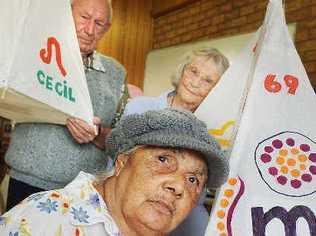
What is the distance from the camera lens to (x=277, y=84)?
1347 millimetres

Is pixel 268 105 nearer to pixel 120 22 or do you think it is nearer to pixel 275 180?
pixel 275 180

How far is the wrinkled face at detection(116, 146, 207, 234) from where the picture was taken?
1.03m

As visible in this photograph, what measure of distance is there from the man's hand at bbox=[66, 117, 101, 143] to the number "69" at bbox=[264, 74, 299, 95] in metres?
0.53

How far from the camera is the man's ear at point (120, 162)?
3.72ft

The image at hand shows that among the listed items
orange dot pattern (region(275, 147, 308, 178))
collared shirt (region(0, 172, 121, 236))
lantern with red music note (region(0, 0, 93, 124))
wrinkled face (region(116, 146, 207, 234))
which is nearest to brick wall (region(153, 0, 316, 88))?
orange dot pattern (region(275, 147, 308, 178))

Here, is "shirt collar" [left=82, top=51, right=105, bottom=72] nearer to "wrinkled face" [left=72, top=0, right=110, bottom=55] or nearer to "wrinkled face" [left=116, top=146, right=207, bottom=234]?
"wrinkled face" [left=72, top=0, right=110, bottom=55]

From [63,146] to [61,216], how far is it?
2.03 feet

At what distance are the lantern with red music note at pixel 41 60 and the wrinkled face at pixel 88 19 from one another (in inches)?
9.5

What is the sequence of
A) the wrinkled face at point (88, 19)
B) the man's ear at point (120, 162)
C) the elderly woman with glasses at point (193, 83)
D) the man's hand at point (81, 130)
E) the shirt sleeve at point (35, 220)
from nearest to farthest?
the shirt sleeve at point (35, 220) → the man's ear at point (120, 162) → the man's hand at point (81, 130) → the wrinkled face at point (88, 19) → the elderly woman with glasses at point (193, 83)

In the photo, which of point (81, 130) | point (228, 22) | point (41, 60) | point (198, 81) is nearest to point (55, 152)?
point (81, 130)

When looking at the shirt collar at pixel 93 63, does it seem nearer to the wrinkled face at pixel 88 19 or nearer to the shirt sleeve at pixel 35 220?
the wrinkled face at pixel 88 19

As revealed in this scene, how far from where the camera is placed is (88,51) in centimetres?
167

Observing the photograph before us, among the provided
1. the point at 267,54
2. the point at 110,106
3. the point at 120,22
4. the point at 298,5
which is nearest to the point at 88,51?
the point at 110,106

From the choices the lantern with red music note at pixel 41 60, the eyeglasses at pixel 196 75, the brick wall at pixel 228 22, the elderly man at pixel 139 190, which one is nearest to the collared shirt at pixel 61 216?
the elderly man at pixel 139 190
